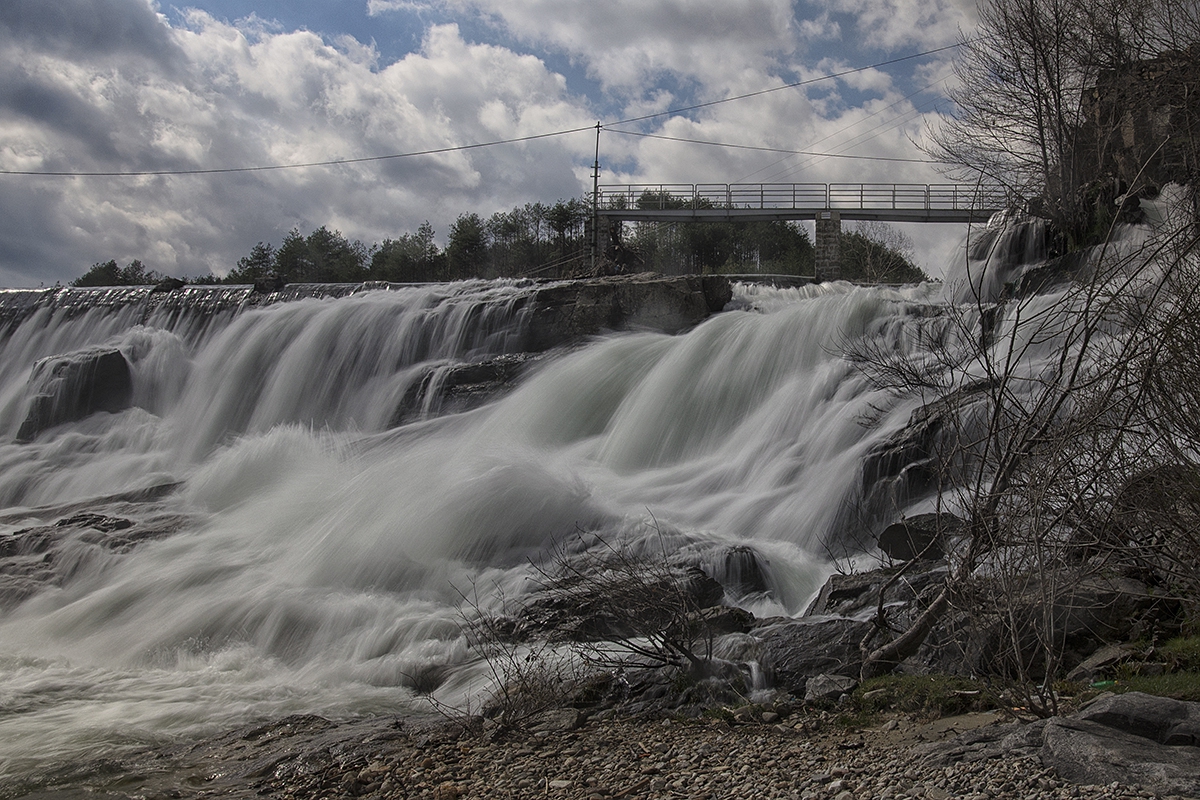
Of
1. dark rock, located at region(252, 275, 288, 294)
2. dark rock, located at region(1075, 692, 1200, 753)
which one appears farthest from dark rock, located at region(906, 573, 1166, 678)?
dark rock, located at region(252, 275, 288, 294)

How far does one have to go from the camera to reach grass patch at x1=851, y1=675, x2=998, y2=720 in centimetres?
505

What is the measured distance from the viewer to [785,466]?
11.7m

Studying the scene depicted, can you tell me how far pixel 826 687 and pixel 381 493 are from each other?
27.1 ft

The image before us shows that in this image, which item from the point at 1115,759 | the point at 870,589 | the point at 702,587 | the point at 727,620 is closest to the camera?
the point at 1115,759

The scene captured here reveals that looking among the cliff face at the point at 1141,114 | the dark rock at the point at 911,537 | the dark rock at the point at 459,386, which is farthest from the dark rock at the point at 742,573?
the dark rock at the point at 459,386

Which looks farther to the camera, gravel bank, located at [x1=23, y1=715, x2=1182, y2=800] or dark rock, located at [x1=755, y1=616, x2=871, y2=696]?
dark rock, located at [x1=755, y1=616, x2=871, y2=696]

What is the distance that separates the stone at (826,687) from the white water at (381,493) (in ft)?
8.58

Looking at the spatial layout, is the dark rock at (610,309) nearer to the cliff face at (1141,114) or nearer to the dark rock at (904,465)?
the cliff face at (1141,114)

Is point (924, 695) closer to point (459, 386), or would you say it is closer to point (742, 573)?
point (742, 573)

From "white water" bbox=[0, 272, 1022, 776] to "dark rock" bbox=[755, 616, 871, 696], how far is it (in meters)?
1.88

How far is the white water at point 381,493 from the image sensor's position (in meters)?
8.38

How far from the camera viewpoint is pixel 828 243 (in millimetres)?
36062

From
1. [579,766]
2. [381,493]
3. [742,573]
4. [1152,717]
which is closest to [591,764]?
[579,766]

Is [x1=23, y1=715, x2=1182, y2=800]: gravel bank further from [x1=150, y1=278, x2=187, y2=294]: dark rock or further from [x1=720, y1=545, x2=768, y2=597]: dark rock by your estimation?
[x1=150, y1=278, x2=187, y2=294]: dark rock
